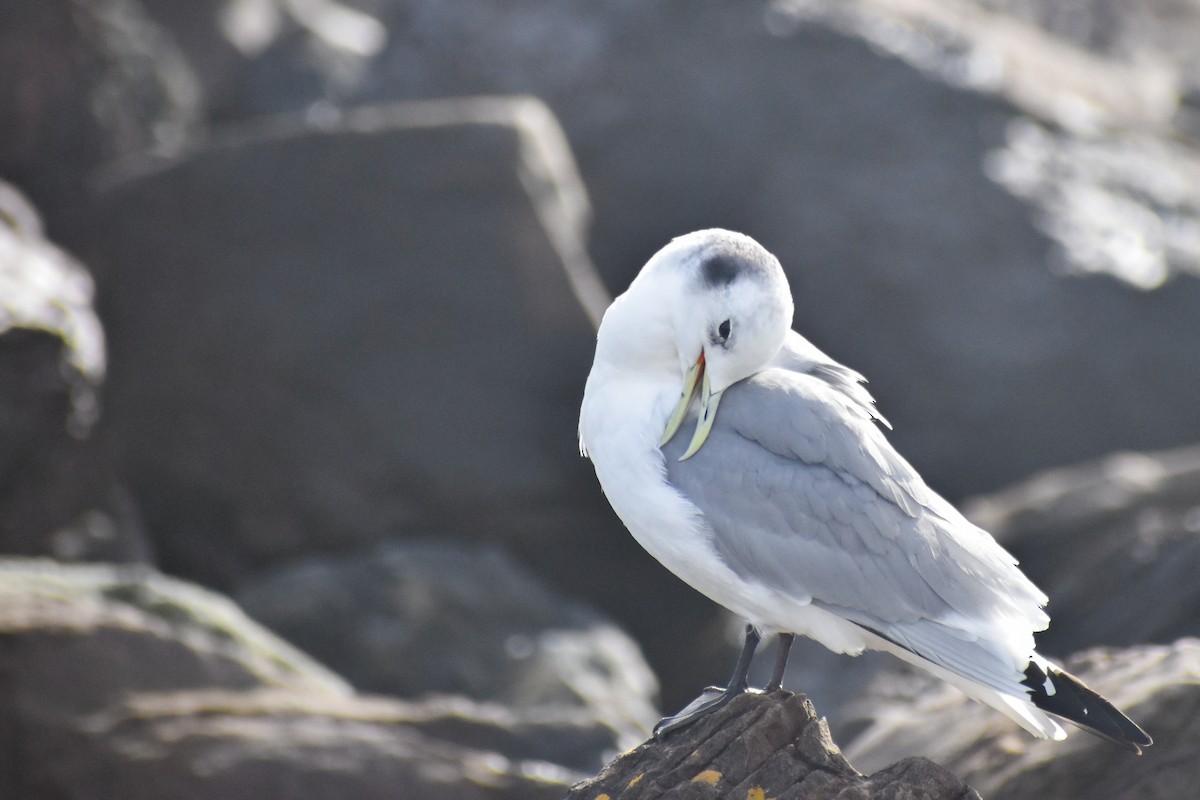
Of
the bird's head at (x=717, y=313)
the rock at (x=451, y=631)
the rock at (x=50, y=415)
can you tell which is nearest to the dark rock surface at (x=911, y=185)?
the rock at (x=451, y=631)

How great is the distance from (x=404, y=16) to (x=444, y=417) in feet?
15.7

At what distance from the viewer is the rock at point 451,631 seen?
8352 millimetres

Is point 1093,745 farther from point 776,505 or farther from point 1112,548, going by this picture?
point 1112,548

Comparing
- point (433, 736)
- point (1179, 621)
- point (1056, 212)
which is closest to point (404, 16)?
point (1056, 212)

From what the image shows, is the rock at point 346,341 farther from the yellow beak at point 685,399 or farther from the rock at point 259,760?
the yellow beak at point 685,399

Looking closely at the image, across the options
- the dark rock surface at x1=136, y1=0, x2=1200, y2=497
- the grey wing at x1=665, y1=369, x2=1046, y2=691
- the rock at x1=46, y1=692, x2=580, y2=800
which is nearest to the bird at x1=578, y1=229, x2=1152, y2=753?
the grey wing at x1=665, y1=369, x2=1046, y2=691

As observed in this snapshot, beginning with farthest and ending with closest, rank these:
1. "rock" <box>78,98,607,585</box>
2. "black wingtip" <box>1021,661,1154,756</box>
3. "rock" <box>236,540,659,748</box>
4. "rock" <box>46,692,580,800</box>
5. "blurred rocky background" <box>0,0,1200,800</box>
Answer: "rock" <box>78,98,607,585</box>
"rock" <box>236,540,659,748</box>
"blurred rocky background" <box>0,0,1200,800</box>
"rock" <box>46,692,580,800</box>
"black wingtip" <box>1021,661,1154,756</box>

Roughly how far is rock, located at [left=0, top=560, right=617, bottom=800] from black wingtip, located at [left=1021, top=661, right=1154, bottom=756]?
2.60 meters

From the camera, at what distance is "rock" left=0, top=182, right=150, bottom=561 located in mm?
7977

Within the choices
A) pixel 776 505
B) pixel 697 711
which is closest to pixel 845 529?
pixel 776 505

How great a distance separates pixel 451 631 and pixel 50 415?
2.57 m

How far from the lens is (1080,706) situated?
163 inches

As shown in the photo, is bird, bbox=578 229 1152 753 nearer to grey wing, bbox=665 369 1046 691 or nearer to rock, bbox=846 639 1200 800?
grey wing, bbox=665 369 1046 691

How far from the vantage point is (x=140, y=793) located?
6.19 meters
